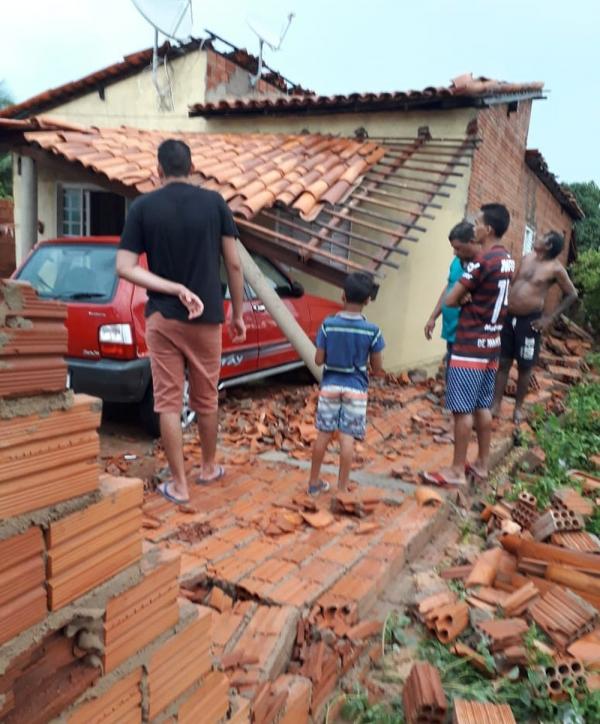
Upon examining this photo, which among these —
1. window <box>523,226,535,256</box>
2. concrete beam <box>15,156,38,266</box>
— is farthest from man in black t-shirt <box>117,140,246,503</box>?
window <box>523,226,535,256</box>

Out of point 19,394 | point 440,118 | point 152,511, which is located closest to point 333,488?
point 152,511

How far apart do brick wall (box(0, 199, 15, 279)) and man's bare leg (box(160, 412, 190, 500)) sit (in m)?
2.18

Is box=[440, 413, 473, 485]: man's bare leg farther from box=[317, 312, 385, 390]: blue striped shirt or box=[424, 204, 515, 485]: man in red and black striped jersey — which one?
box=[317, 312, 385, 390]: blue striped shirt

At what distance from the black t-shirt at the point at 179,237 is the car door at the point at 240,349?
2.25 meters

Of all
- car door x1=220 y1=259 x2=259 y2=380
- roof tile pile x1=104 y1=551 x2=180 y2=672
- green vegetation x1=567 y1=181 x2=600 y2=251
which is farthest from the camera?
green vegetation x1=567 y1=181 x2=600 y2=251

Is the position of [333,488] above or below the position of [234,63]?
below

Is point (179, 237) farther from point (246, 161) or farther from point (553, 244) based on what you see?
point (246, 161)

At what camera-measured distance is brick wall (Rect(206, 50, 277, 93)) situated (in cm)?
1034

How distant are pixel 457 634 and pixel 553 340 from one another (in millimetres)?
Result: 10805

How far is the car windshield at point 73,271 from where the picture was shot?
504cm

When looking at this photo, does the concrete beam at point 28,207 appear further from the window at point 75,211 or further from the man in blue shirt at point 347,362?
the man in blue shirt at point 347,362

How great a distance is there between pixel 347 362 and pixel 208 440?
1.06 m

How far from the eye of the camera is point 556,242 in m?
6.00

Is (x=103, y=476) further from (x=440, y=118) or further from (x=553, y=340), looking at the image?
(x=553, y=340)
